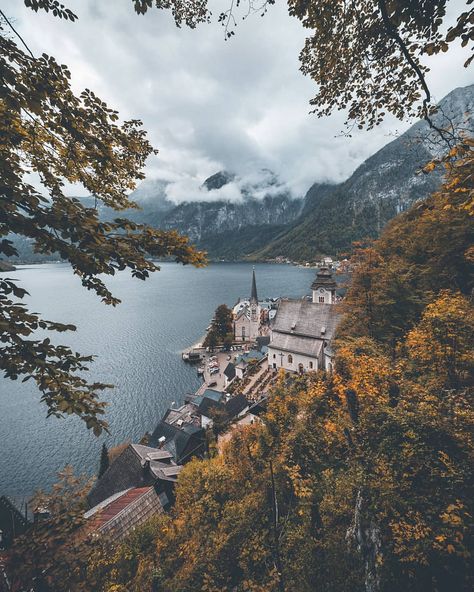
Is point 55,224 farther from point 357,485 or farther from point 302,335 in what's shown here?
point 302,335

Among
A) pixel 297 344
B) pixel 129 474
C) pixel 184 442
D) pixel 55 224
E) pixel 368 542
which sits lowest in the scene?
pixel 184 442

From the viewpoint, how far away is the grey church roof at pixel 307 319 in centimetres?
3497

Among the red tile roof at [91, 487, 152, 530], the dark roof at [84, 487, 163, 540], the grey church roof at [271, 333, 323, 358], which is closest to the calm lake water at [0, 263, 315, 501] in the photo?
the red tile roof at [91, 487, 152, 530]

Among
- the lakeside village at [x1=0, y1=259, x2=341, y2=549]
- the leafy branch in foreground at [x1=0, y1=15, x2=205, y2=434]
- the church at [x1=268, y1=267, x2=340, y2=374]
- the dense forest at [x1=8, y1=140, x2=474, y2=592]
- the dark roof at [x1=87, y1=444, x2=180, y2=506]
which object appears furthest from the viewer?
the church at [x1=268, y1=267, x2=340, y2=374]

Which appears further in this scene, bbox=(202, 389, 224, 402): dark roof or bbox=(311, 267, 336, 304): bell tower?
bbox=(311, 267, 336, 304): bell tower

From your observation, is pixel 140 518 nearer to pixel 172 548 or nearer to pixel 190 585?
pixel 172 548

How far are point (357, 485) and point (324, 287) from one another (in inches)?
1710

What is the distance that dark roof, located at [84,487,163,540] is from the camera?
17.6 m

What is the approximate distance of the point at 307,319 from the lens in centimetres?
3688

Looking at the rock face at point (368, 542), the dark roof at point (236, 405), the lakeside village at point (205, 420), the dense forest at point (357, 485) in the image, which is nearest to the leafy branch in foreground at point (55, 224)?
the dense forest at point (357, 485)

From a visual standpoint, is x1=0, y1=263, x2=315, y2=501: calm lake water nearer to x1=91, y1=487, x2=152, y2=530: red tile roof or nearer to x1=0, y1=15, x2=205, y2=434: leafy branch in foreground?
x1=91, y1=487, x2=152, y2=530: red tile roof

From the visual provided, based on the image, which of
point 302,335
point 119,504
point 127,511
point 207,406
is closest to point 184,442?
point 207,406

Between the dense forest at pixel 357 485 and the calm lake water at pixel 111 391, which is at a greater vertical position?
the dense forest at pixel 357 485

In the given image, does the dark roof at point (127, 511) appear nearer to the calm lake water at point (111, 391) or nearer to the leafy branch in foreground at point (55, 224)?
the calm lake water at point (111, 391)
